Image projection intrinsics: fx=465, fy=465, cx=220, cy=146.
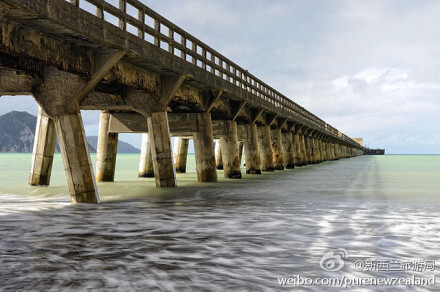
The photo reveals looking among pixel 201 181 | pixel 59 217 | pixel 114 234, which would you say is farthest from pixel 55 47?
pixel 201 181

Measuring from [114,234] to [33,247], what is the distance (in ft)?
4.36

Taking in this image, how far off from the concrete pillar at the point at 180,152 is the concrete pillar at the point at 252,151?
4.14 meters

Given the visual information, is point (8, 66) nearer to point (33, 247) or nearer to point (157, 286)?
point (33, 247)

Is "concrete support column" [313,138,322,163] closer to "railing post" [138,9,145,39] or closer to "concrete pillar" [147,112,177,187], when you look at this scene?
"concrete pillar" [147,112,177,187]

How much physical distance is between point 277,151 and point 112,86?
1996 centimetres

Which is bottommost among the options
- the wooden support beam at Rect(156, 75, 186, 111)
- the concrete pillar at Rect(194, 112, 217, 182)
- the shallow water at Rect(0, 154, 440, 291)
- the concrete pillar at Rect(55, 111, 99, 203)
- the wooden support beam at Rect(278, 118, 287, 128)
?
the shallow water at Rect(0, 154, 440, 291)

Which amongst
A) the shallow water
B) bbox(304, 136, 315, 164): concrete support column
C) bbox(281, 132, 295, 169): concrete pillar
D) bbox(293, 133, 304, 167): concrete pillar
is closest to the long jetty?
the shallow water

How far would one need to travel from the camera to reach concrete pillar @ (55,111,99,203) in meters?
11.2

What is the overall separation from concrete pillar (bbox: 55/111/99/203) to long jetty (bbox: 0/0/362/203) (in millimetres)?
24

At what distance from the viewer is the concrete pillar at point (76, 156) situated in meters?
11.2

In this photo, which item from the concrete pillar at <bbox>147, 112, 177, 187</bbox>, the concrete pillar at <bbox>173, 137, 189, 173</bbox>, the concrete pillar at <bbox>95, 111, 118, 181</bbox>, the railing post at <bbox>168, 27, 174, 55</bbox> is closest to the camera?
the railing post at <bbox>168, 27, 174, 55</bbox>

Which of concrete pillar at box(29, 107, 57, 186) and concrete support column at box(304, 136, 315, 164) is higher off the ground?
concrete support column at box(304, 136, 315, 164)

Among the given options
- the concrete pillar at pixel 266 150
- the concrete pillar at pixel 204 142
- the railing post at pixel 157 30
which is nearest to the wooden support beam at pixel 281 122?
the concrete pillar at pixel 266 150

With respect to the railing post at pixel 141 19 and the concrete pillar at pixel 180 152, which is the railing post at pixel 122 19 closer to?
the railing post at pixel 141 19
